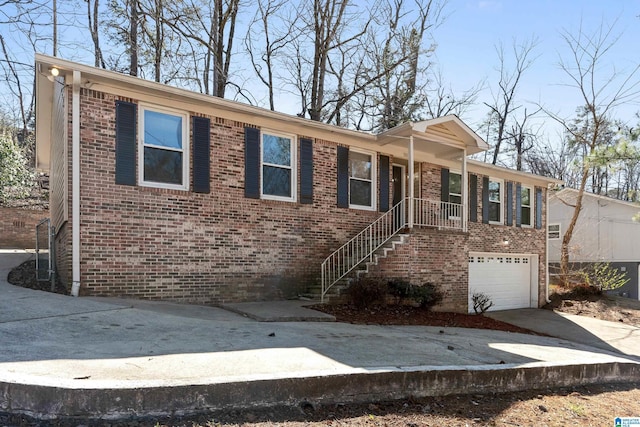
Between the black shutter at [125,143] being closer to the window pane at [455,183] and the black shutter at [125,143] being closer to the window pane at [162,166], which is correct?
the window pane at [162,166]

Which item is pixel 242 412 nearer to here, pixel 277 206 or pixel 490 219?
pixel 277 206

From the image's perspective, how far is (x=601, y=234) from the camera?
72.6 ft

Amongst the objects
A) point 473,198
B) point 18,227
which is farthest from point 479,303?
point 18,227

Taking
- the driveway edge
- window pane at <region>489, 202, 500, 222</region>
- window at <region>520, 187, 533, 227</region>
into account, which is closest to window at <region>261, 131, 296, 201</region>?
the driveway edge

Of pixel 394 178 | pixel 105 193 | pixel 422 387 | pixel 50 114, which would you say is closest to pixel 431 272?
pixel 394 178

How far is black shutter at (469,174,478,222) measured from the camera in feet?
45.1

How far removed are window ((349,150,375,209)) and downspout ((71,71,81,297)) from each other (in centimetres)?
625

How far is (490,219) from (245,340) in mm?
11183

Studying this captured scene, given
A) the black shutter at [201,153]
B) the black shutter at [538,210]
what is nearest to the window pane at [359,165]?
the black shutter at [201,153]

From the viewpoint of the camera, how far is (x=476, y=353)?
6.07 metres

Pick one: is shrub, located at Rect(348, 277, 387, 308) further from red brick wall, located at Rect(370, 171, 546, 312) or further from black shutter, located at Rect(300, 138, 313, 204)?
black shutter, located at Rect(300, 138, 313, 204)

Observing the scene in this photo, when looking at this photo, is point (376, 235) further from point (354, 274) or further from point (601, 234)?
→ point (601, 234)

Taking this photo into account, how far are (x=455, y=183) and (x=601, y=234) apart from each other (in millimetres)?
13066

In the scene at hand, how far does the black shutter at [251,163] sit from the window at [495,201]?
28.1 ft
